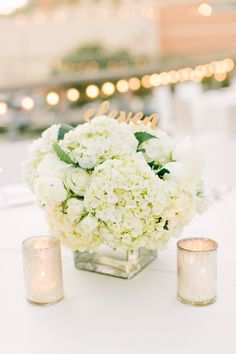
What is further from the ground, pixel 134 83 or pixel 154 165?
pixel 134 83

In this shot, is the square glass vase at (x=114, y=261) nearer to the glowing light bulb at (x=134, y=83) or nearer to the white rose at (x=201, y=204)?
the white rose at (x=201, y=204)

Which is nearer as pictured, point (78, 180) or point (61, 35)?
point (78, 180)

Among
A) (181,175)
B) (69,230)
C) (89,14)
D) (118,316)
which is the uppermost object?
(89,14)

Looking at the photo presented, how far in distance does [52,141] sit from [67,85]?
11.8 ft

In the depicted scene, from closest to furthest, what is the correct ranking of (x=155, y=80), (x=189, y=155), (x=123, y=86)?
(x=189, y=155), (x=123, y=86), (x=155, y=80)

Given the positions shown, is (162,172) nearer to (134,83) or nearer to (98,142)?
(98,142)

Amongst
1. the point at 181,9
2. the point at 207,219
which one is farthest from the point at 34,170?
the point at 181,9

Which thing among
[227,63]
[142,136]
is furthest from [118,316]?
[227,63]

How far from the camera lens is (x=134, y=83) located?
4.40 m

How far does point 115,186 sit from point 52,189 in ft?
0.41

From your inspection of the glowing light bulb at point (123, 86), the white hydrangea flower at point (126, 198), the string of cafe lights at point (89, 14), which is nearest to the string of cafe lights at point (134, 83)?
the glowing light bulb at point (123, 86)

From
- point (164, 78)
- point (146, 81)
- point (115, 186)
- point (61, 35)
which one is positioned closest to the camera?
point (115, 186)

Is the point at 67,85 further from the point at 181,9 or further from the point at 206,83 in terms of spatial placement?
the point at 181,9

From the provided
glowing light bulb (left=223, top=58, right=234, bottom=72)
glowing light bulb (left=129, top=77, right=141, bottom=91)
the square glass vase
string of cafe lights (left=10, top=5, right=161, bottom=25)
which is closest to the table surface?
the square glass vase
